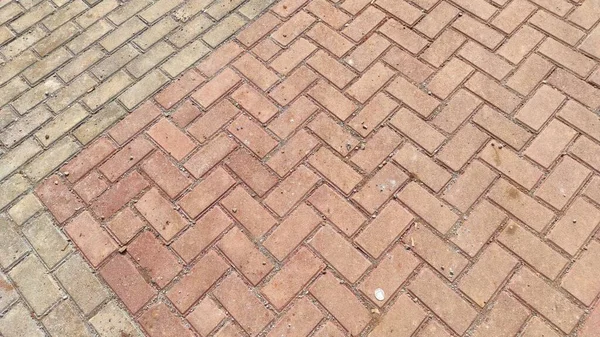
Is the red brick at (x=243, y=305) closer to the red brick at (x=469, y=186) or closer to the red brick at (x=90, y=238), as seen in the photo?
the red brick at (x=90, y=238)

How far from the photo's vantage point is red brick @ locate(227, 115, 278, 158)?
104 inches

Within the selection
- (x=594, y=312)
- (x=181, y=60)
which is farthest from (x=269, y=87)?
(x=594, y=312)

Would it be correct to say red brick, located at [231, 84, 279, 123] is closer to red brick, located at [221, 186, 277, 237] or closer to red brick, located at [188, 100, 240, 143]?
red brick, located at [188, 100, 240, 143]

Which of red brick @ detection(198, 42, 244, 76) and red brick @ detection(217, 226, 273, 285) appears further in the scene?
A: red brick @ detection(198, 42, 244, 76)

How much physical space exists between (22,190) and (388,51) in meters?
2.17

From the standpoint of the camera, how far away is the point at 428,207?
2410 mm

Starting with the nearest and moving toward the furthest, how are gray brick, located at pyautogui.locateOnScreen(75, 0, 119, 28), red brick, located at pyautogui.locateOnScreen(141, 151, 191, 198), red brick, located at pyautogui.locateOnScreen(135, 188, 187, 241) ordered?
red brick, located at pyautogui.locateOnScreen(135, 188, 187, 241)
red brick, located at pyautogui.locateOnScreen(141, 151, 191, 198)
gray brick, located at pyautogui.locateOnScreen(75, 0, 119, 28)

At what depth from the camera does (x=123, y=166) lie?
2.64 m

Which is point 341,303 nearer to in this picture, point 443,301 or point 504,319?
point 443,301

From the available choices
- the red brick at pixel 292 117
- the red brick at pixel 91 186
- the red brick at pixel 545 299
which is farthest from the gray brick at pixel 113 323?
the red brick at pixel 545 299

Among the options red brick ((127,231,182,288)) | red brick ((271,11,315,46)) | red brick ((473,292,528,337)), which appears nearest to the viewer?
red brick ((473,292,528,337))

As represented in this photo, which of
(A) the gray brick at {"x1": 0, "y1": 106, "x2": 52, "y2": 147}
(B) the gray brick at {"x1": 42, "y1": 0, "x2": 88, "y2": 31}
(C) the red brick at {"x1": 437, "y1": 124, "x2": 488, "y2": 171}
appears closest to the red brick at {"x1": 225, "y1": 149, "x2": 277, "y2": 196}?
(C) the red brick at {"x1": 437, "y1": 124, "x2": 488, "y2": 171}

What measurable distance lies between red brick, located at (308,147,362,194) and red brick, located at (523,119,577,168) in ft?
2.95

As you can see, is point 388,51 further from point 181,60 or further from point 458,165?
point 181,60
